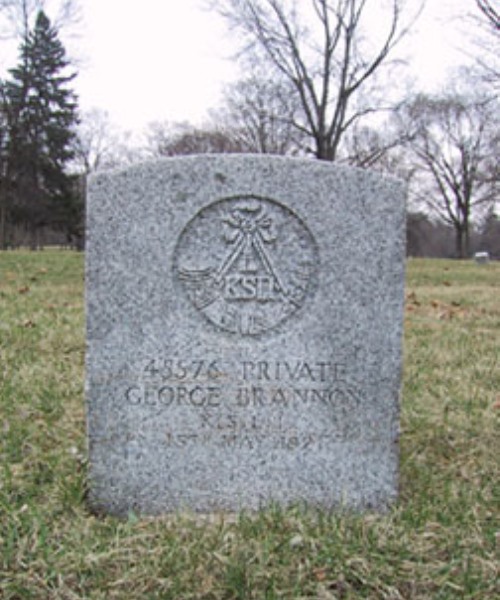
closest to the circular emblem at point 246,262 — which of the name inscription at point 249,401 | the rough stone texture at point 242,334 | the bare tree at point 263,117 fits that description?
the rough stone texture at point 242,334

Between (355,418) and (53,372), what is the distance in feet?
7.40

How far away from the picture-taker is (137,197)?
2557mm

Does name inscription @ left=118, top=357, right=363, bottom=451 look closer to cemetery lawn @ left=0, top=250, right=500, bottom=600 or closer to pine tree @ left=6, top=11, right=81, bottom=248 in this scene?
cemetery lawn @ left=0, top=250, right=500, bottom=600

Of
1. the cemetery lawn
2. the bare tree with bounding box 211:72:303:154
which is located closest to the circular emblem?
the cemetery lawn

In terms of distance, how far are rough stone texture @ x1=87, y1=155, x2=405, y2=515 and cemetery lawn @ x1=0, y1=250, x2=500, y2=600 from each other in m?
0.17

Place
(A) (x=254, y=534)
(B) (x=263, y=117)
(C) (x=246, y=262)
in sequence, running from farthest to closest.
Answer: (B) (x=263, y=117) < (C) (x=246, y=262) < (A) (x=254, y=534)

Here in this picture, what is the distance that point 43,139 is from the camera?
33.7m

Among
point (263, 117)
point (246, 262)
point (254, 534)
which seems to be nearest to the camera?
point (254, 534)

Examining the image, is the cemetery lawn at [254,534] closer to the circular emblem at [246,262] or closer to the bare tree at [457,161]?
the circular emblem at [246,262]

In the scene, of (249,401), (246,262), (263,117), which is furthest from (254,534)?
(263,117)

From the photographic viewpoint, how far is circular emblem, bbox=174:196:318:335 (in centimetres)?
258

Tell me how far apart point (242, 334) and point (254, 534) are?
722 millimetres

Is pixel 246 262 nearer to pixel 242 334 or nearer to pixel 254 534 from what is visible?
pixel 242 334

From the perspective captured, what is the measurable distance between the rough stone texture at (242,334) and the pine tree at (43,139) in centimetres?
2887
